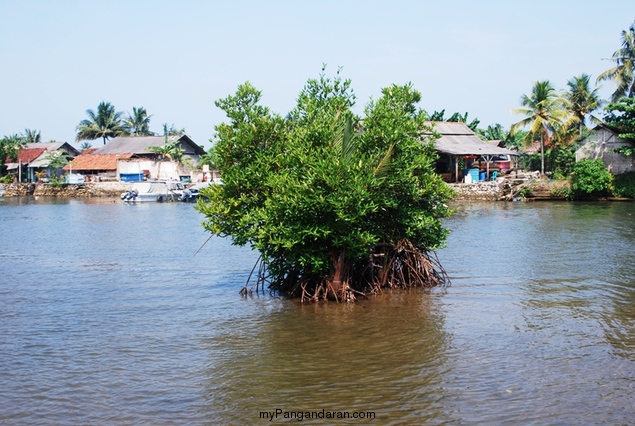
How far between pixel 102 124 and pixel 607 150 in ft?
225

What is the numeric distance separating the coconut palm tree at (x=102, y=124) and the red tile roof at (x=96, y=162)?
1636 cm

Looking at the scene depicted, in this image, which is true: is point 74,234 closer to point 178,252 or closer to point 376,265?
point 178,252

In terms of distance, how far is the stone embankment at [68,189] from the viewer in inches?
2874

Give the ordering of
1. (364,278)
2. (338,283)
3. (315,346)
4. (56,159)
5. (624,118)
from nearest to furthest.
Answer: (315,346) → (338,283) → (364,278) → (624,118) → (56,159)

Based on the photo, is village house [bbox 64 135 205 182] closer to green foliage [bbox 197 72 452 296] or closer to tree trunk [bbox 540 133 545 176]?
tree trunk [bbox 540 133 545 176]

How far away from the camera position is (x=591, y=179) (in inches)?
2013

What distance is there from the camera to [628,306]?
16.1m

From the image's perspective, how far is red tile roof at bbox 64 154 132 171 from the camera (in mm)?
75606

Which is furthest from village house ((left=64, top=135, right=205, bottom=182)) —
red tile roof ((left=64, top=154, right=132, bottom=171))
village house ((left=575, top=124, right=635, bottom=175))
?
village house ((left=575, top=124, right=635, bottom=175))

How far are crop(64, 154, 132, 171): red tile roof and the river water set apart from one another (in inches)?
2083

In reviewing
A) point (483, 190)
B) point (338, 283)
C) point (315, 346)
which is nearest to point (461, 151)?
point (483, 190)

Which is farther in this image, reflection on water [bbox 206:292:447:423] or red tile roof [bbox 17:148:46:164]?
red tile roof [bbox 17:148:46:164]

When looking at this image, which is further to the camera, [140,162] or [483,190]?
[140,162]

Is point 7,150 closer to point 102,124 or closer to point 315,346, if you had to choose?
point 102,124
